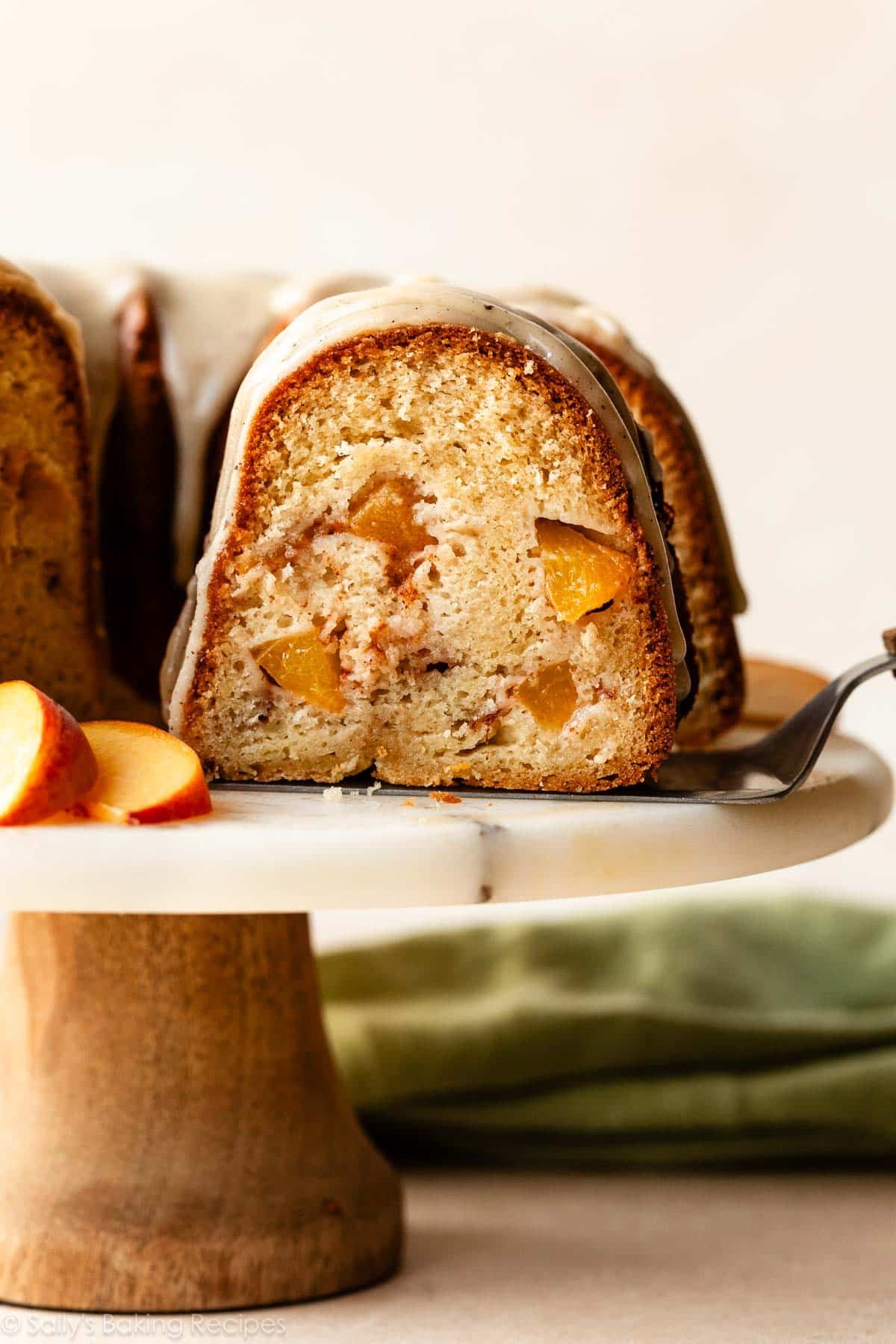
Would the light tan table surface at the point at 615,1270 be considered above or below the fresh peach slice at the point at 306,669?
below

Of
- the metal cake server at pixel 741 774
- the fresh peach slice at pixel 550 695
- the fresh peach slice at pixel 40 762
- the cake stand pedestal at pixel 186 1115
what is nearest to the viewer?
the fresh peach slice at pixel 40 762

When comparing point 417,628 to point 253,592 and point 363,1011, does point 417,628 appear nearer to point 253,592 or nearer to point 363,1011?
point 253,592

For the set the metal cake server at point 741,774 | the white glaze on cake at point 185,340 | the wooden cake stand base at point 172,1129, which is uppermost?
the white glaze on cake at point 185,340

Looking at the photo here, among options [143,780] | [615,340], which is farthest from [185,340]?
[143,780]

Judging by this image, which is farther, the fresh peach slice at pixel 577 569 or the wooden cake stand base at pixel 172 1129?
the wooden cake stand base at pixel 172 1129

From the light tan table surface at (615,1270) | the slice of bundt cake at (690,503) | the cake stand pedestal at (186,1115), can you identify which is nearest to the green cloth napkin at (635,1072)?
the light tan table surface at (615,1270)

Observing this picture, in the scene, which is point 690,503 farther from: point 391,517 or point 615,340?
point 391,517

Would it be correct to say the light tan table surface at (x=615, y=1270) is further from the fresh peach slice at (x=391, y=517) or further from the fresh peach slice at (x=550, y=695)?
the fresh peach slice at (x=391, y=517)

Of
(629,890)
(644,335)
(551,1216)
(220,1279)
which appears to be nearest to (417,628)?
(629,890)

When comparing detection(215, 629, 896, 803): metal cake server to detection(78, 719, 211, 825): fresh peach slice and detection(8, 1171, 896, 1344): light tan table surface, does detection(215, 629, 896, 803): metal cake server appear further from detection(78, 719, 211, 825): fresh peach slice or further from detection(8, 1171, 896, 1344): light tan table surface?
detection(8, 1171, 896, 1344): light tan table surface
